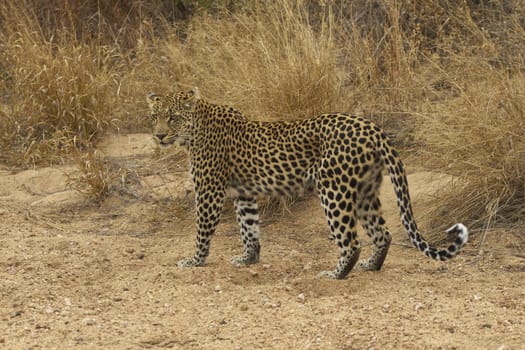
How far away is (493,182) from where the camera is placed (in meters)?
7.21

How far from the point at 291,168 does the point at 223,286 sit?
3.18ft

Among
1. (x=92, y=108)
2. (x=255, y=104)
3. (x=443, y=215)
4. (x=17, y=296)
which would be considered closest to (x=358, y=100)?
(x=255, y=104)

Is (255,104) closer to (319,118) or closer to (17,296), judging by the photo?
(319,118)

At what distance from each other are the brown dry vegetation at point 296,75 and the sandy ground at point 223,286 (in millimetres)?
508

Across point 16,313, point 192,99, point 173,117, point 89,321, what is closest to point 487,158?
point 192,99

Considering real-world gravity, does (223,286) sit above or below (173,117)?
below

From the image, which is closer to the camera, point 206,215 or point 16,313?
point 16,313

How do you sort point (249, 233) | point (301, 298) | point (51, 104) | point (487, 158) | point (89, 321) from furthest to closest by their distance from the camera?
point (51, 104) → point (487, 158) → point (249, 233) → point (301, 298) → point (89, 321)

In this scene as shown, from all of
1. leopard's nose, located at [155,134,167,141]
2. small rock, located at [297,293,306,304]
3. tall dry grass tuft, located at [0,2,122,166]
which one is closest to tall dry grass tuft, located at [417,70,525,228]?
small rock, located at [297,293,306,304]

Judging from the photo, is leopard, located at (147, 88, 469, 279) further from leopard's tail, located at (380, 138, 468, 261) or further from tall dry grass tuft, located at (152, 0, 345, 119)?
tall dry grass tuft, located at (152, 0, 345, 119)

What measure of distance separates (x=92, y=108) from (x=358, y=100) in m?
2.85

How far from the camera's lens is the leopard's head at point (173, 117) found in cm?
689

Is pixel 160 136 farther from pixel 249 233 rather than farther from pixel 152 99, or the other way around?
pixel 249 233

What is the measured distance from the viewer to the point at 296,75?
805 centimetres
